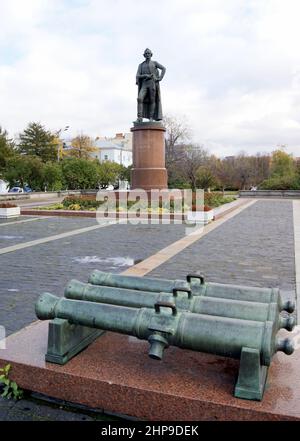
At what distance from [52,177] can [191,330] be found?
117 ft

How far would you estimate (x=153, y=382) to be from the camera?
Result: 7.93ft

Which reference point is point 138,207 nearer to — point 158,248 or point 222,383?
point 158,248

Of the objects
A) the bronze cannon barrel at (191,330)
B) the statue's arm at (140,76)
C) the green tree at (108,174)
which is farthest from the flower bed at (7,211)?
the green tree at (108,174)

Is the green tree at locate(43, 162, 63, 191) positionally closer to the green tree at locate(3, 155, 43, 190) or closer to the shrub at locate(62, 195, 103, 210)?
the green tree at locate(3, 155, 43, 190)

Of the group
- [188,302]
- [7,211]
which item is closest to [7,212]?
[7,211]

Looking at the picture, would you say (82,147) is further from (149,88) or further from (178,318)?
(178,318)

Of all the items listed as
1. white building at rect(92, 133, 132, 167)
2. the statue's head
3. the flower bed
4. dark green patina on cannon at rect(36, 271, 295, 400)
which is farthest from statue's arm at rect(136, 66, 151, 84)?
white building at rect(92, 133, 132, 167)

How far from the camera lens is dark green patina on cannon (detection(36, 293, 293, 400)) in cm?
216

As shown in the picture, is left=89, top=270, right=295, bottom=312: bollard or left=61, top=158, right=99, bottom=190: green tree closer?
left=89, top=270, right=295, bottom=312: bollard

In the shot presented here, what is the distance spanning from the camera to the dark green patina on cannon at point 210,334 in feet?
7.10

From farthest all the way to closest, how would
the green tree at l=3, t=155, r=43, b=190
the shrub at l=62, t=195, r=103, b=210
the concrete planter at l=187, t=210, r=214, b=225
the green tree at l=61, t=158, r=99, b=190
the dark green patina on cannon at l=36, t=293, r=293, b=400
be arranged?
the green tree at l=61, t=158, r=99, b=190
the green tree at l=3, t=155, r=43, b=190
the shrub at l=62, t=195, r=103, b=210
the concrete planter at l=187, t=210, r=214, b=225
the dark green patina on cannon at l=36, t=293, r=293, b=400

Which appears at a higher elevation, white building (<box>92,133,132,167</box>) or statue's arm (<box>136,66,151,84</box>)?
white building (<box>92,133,132,167</box>)

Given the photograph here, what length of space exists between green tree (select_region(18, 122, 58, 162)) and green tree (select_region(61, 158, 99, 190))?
15075mm

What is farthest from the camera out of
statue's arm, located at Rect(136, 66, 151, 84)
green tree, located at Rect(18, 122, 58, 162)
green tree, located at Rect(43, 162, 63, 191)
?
green tree, located at Rect(18, 122, 58, 162)
